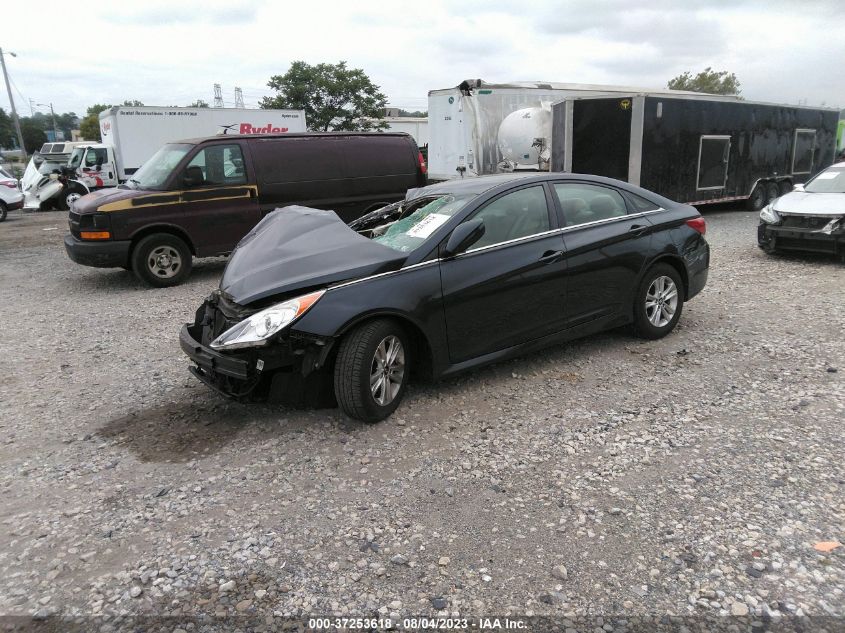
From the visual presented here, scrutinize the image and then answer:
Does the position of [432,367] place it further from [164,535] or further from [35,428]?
[35,428]

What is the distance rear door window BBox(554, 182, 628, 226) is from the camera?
5090 mm

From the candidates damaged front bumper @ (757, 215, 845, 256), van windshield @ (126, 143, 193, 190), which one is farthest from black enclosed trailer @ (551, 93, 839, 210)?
van windshield @ (126, 143, 193, 190)

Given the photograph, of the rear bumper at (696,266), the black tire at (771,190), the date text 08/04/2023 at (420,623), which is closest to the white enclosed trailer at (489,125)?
the black tire at (771,190)

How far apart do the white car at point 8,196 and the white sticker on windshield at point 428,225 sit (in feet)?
63.9

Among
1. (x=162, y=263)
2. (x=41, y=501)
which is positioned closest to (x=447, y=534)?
(x=41, y=501)

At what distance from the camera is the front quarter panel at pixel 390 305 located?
3838 mm

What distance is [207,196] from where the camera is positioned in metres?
8.79

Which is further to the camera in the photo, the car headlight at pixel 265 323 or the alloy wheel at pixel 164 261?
the alloy wheel at pixel 164 261

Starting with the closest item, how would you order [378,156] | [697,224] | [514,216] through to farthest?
[514,216]
[697,224]
[378,156]

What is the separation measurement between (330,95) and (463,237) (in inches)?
1665

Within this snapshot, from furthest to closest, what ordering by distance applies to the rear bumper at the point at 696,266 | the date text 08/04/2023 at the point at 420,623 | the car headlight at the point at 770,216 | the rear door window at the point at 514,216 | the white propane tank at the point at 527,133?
the white propane tank at the point at 527,133 < the car headlight at the point at 770,216 < the rear bumper at the point at 696,266 < the rear door window at the point at 514,216 < the date text 08/04/2023 at the point at 420,623

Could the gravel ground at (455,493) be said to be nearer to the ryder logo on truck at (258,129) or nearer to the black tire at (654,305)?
the black tire at (654,305)

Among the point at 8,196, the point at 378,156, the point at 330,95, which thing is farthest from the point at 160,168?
the point at 330,95

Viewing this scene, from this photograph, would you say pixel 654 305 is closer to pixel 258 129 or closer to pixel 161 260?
pixel 161 260
